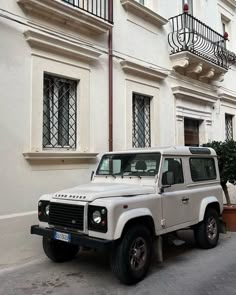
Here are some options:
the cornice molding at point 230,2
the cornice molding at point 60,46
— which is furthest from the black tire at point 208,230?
the cornice molding at point 230,2

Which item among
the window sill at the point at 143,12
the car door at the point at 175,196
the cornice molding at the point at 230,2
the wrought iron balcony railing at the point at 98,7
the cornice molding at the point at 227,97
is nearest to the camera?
the car door at the point at 175,196

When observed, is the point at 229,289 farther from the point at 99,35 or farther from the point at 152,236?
the point at 99,35

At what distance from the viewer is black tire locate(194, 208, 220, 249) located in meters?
5.81

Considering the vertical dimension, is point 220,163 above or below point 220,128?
below

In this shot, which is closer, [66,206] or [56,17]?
[66,206]

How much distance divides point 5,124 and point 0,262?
2.29 meters

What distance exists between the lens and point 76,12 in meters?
6.40

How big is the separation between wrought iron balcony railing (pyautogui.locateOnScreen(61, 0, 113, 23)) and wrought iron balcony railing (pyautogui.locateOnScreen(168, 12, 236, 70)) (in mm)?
2614

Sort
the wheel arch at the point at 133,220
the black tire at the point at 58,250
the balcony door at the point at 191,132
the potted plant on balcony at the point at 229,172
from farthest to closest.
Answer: the balcony door at the point at 191,132
the potted plant on balcony at the point at 229,172
the black tire at the point at 58,250
the wheel arch at the point at 133,220

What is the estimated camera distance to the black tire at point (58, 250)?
5094 millimetres

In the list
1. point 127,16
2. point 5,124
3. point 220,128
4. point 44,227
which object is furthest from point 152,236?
point 220,128

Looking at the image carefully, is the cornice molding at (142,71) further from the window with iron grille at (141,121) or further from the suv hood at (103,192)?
the suv hood at (103,192)

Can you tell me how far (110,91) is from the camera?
730 cm

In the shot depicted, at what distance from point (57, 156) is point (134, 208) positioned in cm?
227
